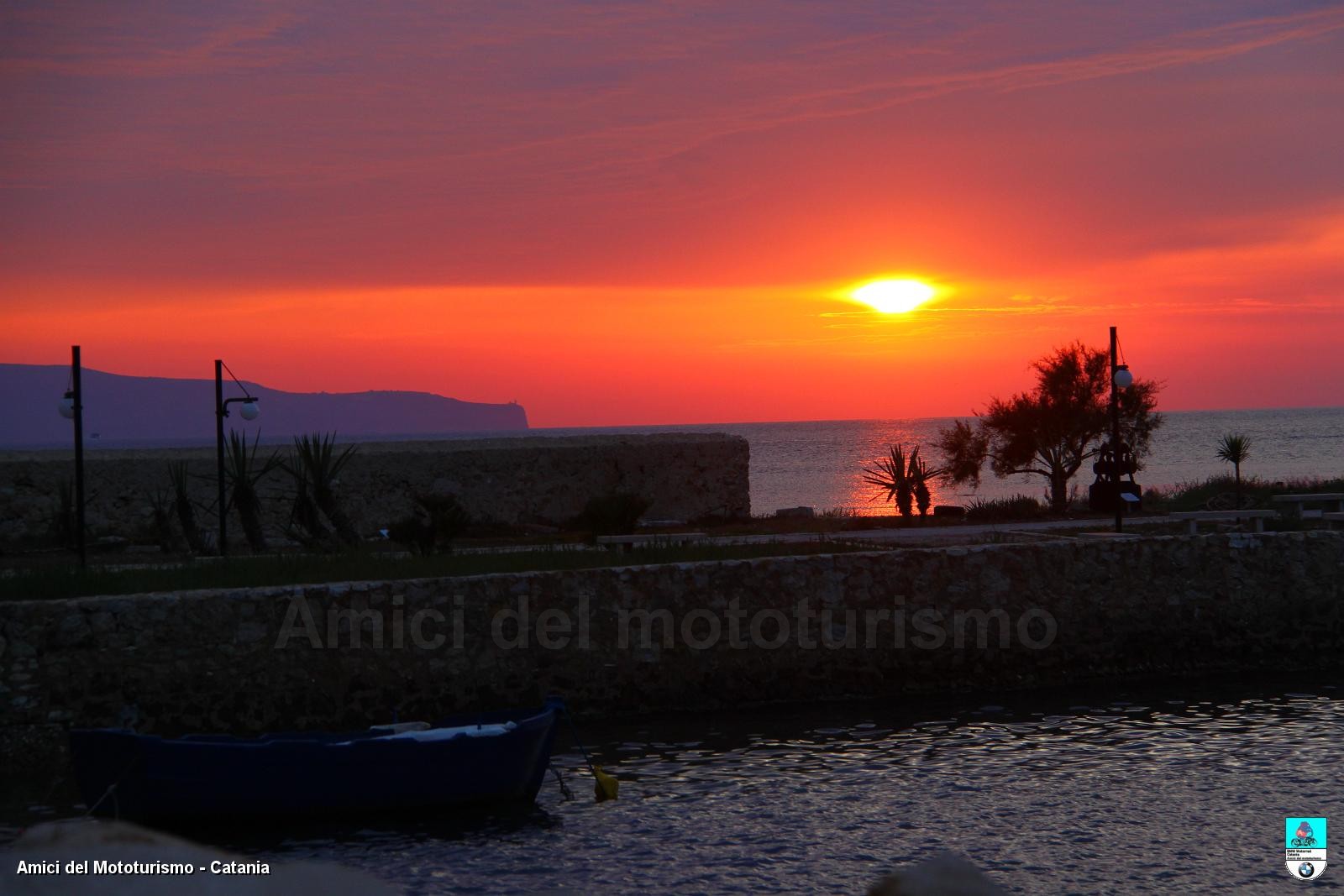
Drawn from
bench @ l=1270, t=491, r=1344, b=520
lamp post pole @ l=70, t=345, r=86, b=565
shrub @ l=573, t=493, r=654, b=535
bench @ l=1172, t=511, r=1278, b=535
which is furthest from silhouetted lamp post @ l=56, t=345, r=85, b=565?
bench @ l=1270, t=491, r=1344, b=520

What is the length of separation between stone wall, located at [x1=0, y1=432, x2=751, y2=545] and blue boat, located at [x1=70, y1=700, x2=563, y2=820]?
17.2 meters

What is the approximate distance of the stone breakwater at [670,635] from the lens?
14836 mm

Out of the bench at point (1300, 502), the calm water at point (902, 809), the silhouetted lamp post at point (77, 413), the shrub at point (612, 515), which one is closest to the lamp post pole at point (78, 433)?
the silhouetted lamp post at point (77, 413)

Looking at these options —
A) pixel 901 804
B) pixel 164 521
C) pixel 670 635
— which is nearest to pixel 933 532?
pixel 670 635

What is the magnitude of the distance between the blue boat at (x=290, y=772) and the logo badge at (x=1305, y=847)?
22.7ft

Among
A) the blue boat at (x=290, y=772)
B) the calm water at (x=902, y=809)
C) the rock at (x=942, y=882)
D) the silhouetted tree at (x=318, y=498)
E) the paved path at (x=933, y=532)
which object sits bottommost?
the calm water at (x=902, y=809)

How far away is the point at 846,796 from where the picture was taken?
1267 cm

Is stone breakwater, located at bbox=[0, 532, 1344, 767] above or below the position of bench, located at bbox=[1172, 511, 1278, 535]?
below

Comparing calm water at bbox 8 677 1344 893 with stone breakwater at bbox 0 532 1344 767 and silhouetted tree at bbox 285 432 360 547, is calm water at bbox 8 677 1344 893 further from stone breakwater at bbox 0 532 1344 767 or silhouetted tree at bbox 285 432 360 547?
silhouetted tree at bbox 285 432 360 547

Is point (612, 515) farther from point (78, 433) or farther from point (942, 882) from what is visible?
point (942, 882)

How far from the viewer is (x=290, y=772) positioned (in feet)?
40.0

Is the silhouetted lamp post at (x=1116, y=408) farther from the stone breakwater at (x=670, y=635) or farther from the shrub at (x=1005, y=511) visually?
the shrub at (x=1005, y=511)

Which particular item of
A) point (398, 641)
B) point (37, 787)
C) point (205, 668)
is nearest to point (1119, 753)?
point (398, 641)

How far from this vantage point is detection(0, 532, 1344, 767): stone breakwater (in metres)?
14.8
